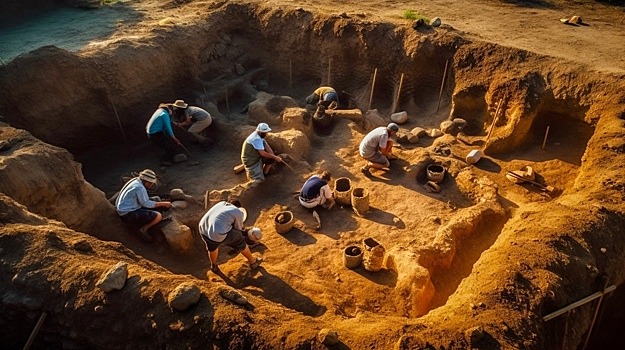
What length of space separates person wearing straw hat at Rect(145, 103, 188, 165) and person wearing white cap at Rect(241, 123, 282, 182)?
6.43ft

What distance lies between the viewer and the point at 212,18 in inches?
528

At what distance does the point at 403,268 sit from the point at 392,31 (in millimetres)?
7568

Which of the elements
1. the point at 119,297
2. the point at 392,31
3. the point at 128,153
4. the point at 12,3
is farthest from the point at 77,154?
the point at 392,31

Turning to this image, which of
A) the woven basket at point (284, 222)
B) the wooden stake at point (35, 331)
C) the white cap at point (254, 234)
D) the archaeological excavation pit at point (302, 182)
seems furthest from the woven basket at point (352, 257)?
the wooden stake at point (35, 331)

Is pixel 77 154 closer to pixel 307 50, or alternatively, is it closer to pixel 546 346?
pixel 307 50

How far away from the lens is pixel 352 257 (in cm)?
734

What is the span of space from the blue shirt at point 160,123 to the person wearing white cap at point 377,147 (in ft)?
14.6

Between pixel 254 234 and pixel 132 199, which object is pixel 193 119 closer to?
pixel 132 199

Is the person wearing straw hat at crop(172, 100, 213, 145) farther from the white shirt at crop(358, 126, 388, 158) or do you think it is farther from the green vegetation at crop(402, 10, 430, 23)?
the green vegetation at crop(402, 10, 430, 23)

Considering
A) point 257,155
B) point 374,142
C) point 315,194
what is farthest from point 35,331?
point 374,142

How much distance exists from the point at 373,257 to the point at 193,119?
19.8ft

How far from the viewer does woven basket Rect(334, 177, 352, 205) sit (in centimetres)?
889

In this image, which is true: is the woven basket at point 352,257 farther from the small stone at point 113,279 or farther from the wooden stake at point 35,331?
the wooden stake at point 35,331

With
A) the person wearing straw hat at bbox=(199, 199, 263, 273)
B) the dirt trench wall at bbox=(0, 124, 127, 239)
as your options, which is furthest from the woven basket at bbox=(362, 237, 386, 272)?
the dirt trench wall at bbox=(0, 124, 127, 239)
